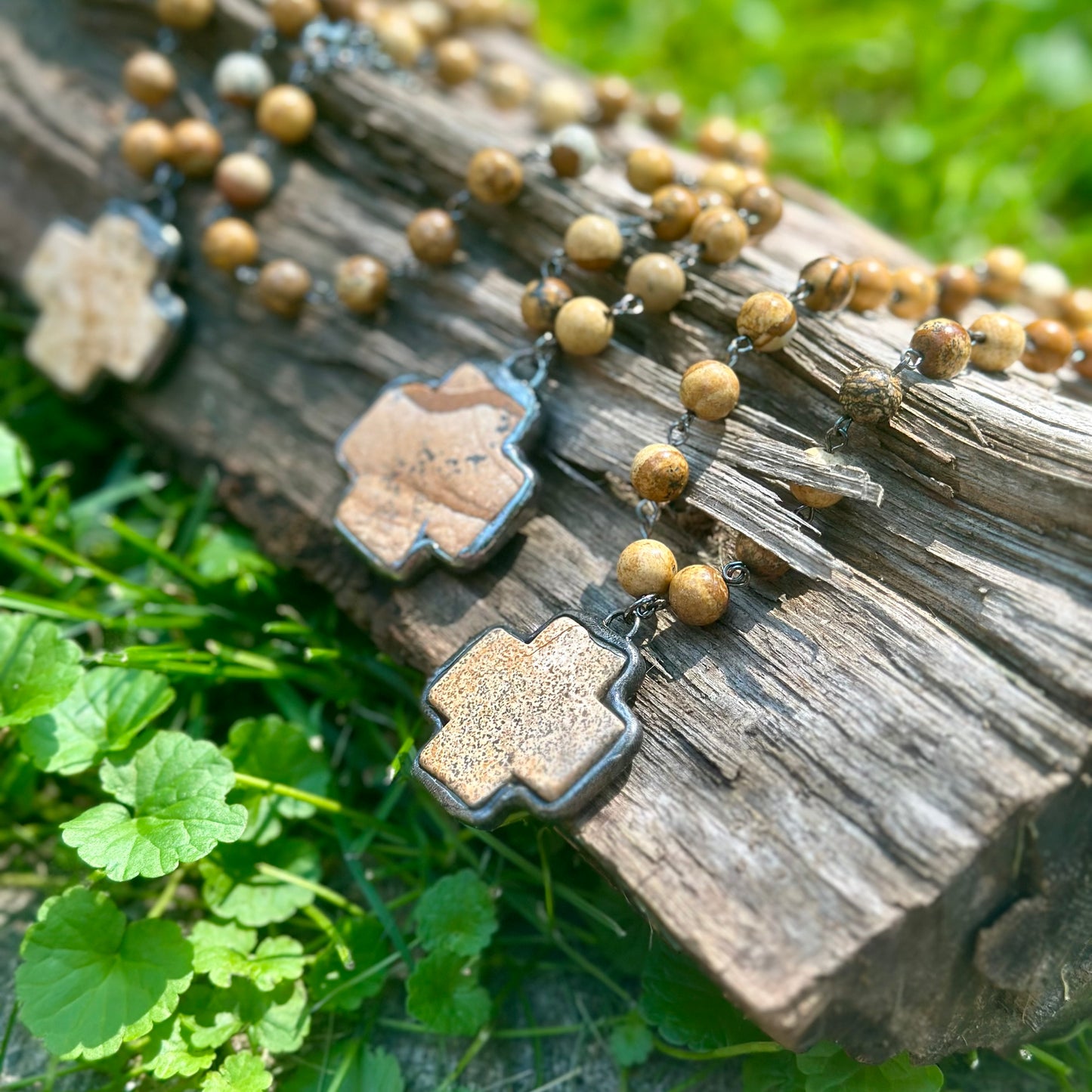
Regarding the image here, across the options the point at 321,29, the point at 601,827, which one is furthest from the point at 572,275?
the point at 601,827

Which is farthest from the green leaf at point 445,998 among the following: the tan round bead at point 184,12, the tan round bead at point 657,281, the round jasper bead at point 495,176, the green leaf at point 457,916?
the tan round bead at point 184,12

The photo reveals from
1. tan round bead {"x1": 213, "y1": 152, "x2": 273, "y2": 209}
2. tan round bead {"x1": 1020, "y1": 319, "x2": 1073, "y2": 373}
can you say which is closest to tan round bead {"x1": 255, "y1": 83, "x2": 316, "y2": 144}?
tan round bead {"x1": 213, "y1": 152, "x2": 273, "y2": 209}

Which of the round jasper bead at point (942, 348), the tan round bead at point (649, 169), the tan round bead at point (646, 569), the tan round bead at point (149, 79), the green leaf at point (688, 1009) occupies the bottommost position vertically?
the green leaf at point (688, 1009)

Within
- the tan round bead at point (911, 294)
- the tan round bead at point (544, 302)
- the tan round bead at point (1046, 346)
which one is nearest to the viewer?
the tan round bead at point (1046, 346)

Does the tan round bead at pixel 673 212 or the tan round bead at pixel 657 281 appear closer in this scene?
the tan round bead at pixel 657 281

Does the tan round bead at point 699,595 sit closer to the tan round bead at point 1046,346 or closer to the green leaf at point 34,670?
the tan round bead at point 1046,346

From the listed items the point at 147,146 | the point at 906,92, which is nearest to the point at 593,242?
the point at 147,146

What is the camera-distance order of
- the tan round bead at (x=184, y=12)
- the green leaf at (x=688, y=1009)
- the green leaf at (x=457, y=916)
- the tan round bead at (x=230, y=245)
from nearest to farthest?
1. the green leaf at (x=688, y=1009)
2. the green leaf at (x=457, y=916)
3. the tan round bead at (x=230, y=245)
4. the tan round bead at (x=184, y=12)

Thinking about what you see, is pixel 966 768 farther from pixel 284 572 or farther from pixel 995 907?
pixel 284 572
